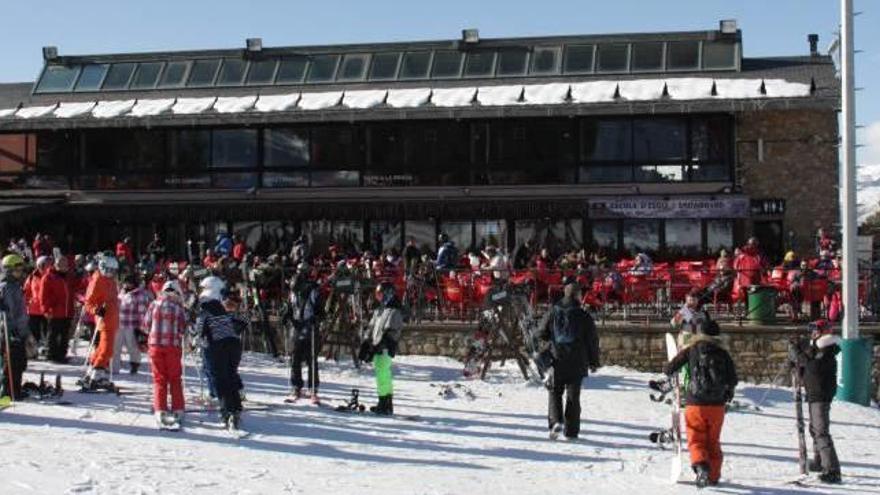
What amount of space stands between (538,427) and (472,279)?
6.24 meters

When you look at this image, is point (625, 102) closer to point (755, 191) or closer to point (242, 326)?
point (755, 191)

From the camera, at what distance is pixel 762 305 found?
16.0 m

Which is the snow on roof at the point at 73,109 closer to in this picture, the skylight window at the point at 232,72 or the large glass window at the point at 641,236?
the skylight window at the point at 232,72

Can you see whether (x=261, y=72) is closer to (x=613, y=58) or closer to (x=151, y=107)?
(x=151, y=107)

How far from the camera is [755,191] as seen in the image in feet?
78.4

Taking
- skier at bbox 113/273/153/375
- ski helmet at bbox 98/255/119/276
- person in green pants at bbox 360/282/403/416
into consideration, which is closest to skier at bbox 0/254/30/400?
ski helmet at bbox 98/255/119/276

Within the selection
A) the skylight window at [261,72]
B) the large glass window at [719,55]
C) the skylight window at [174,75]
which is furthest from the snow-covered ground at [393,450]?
the skylight window at [174,75]

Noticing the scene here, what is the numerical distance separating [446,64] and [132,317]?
15.8 m

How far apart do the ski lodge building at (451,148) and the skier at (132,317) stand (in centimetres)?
1157

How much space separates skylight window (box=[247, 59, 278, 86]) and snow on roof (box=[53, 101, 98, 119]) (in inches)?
165

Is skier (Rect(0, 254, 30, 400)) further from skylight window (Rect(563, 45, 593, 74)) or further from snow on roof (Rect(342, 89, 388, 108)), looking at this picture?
skylight window (Rect(563, 45, 593, 74))

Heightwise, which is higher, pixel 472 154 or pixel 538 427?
pixel 472 154

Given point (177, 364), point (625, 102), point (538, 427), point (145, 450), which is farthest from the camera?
point (625, 102)

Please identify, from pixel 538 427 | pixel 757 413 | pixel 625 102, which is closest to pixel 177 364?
pixel 538 427
